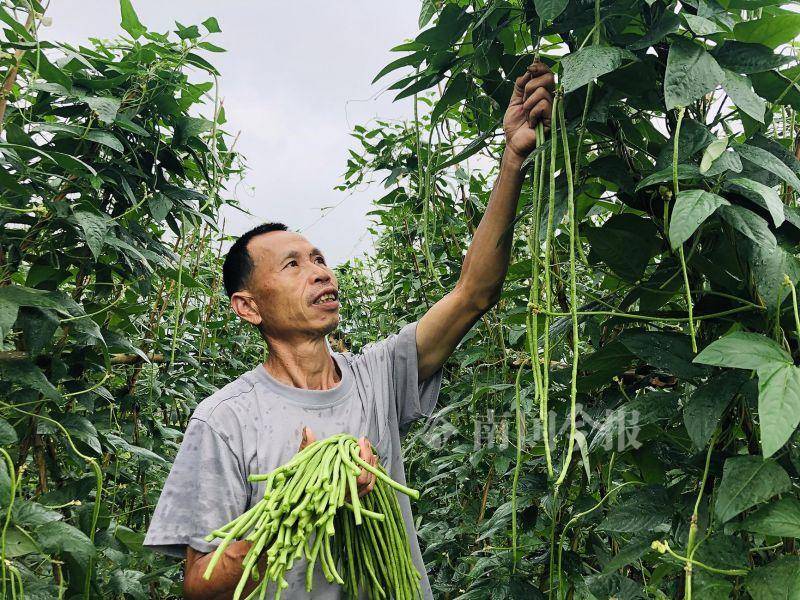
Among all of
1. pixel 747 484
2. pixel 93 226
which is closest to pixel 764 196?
pixel 747 484

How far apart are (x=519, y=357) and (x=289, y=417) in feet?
3.35

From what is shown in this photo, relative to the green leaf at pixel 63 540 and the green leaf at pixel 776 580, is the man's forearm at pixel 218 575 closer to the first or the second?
the green leaf at pixel 63 540

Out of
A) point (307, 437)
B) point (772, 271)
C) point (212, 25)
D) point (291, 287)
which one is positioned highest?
point (212, 25)

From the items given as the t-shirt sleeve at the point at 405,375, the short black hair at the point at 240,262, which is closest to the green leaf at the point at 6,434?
the short black hair at the point at 240,262

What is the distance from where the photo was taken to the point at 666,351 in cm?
130

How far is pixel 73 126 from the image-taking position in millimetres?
1939

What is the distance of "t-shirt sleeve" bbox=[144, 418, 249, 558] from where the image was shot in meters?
1.54

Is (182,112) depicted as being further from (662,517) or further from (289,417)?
(662,517)

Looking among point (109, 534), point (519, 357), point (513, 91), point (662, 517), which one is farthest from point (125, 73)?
point (662, 517)

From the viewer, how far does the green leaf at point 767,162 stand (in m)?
1.12

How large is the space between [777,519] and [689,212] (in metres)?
0.47

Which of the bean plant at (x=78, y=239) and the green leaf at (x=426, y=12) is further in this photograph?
the bean plant at (x=78, y=239)

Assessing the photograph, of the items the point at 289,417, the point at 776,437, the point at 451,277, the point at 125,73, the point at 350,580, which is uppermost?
the point at 125,73

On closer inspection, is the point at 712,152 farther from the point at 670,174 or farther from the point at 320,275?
the point at 320,275
